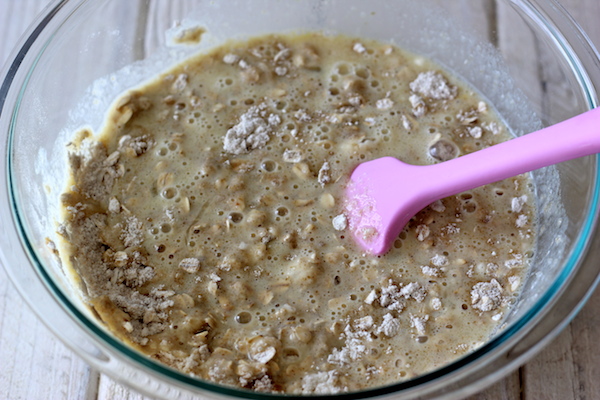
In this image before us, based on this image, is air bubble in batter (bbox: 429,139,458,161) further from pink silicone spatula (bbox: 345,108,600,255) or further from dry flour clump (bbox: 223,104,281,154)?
dry flour clump (bbox: 223,104,281,154)

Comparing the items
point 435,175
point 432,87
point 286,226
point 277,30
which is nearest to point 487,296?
point 435,175

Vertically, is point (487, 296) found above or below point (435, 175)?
below

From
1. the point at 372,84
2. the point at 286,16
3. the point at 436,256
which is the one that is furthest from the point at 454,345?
the point at 286,16

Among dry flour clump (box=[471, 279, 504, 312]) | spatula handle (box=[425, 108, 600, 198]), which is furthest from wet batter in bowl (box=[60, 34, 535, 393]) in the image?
spatula handle (box=[425, 108, 600, 198])

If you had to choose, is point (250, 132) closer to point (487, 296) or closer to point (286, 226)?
point (286, 226)

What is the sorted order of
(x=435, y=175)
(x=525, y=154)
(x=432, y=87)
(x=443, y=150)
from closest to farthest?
(x=525, y=154) → (x=435, y=175) → (x=443, y=150) → (x=432, y=87)

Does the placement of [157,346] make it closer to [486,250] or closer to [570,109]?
[486,250]
